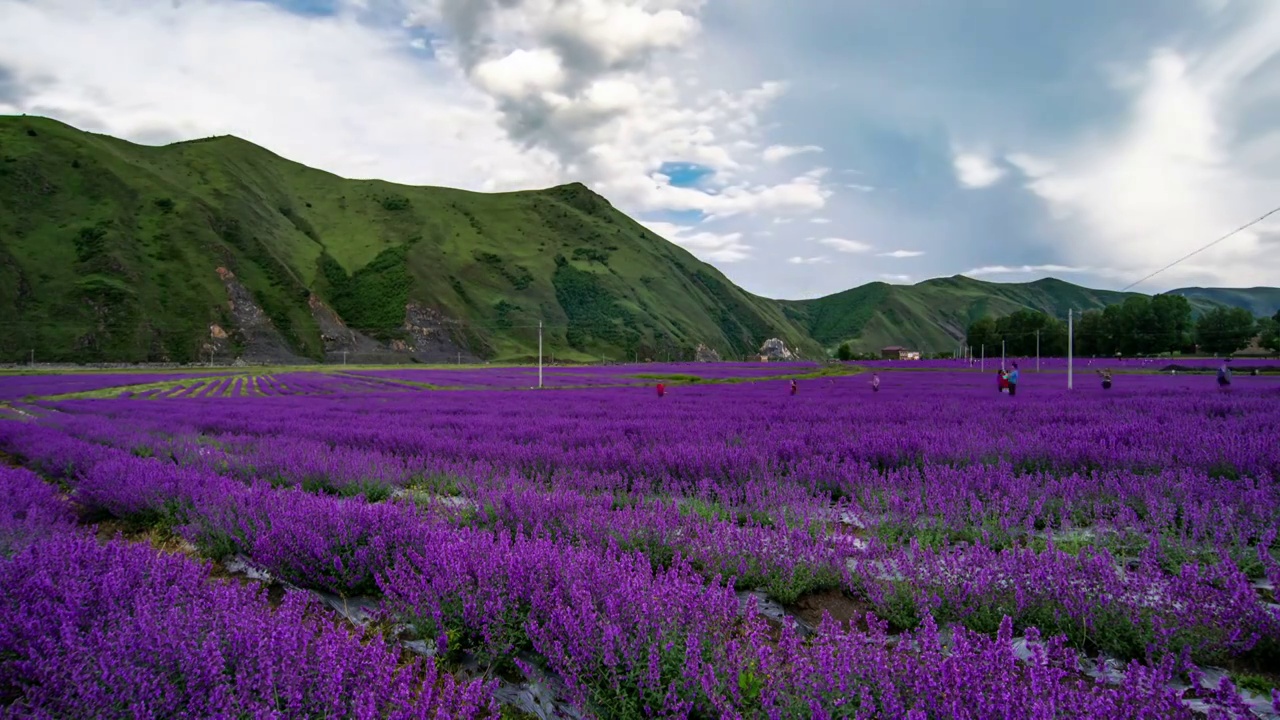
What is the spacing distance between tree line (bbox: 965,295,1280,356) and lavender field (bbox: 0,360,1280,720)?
278ft

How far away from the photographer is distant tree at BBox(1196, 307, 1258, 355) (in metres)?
77.4

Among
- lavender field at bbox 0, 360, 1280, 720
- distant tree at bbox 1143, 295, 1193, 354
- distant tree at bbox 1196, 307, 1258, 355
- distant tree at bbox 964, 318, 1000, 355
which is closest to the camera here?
lavender field at bbox 0, 360, 1280, 720

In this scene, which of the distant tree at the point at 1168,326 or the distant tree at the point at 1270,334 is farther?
the distant tree at the point at 1168,326

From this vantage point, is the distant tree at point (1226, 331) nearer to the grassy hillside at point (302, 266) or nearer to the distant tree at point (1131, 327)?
the distant tree at point (1131, 327)

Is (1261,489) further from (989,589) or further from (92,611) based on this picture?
(92,611)

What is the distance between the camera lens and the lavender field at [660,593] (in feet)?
5.82

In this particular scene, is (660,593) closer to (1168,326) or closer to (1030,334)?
(1168,326)

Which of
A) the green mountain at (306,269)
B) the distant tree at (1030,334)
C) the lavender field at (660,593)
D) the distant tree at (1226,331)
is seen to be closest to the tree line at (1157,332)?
the distant tree at (1226,331)

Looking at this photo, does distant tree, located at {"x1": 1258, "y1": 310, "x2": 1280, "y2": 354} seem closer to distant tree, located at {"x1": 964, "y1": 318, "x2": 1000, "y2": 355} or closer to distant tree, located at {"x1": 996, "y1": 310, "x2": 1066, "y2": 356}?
distant tree, located at {"x1": 996, "y1": 310, "x2": 1066, "y2": 356}

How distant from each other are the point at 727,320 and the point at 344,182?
10135 cm

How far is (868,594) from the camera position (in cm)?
279

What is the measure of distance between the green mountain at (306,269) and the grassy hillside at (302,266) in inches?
11.5

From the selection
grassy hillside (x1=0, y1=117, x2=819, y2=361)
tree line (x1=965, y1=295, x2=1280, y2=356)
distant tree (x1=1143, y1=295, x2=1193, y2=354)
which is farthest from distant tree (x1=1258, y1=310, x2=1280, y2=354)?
grassy hillside (x1=0, y1=117, x2=819, y2=361)

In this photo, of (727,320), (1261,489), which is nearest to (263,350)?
(1261,489)
